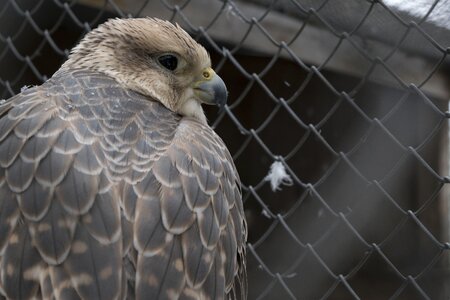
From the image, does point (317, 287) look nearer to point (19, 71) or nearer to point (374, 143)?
point (374, 143)

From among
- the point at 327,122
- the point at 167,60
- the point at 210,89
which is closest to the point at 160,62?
the point at 167,60

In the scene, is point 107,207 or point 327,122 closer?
point 107,207

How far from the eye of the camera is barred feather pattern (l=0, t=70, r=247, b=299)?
193cm

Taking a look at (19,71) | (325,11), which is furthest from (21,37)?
(325,11)

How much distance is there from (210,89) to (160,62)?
17 centimetres

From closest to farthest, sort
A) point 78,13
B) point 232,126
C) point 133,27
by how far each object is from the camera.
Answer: point 133,27
point 78,13
point 232,126

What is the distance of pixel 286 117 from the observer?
162 inches

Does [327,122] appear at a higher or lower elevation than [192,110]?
lower

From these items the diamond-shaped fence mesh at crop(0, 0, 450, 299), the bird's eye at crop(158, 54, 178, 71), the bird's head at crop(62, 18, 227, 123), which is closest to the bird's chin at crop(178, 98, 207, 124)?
the bird's head at crop(62, 18, 227, 123)

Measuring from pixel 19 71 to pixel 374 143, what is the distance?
171cm

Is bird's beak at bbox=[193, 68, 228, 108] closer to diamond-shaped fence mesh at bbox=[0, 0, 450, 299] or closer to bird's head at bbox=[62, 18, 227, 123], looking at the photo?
bird's head at bbox=[62, 18, 227, 123]

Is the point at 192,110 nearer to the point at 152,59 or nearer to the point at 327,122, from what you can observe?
the point at 152,59

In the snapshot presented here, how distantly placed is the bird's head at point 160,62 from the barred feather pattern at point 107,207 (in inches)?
14.0

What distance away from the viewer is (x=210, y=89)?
2645 mm
